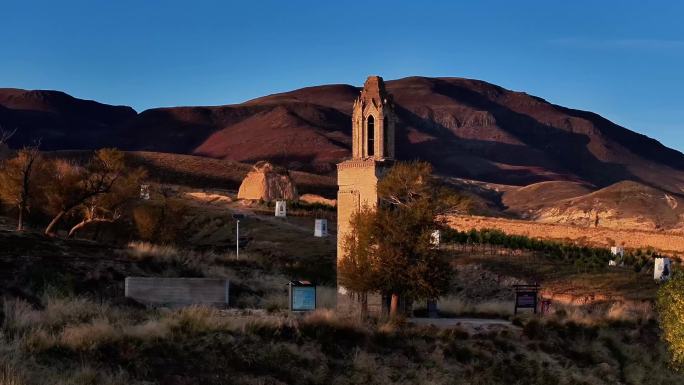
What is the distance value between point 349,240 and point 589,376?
6.78 m

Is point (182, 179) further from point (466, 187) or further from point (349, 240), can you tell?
point (349, 240)

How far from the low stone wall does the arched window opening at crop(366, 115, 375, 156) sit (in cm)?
586

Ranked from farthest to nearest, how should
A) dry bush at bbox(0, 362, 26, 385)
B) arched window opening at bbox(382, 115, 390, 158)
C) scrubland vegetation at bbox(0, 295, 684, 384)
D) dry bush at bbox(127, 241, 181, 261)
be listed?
dry bush at bbox(127, 241, 181, 261)
arched window opening at bbox(382, 115, 390, 158)
scrubland vegetation at bbox(0, 295, 684, 384)
dry bush at bbox(0, 362, 26, 385)

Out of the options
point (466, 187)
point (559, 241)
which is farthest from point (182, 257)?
point (466, 187)

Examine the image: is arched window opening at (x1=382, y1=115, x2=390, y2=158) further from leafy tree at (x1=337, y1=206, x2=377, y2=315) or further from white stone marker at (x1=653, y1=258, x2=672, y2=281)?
white stone marker at (x1=653, y1=258, x2=672, y2=281)

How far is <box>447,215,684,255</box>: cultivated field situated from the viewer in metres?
39.7

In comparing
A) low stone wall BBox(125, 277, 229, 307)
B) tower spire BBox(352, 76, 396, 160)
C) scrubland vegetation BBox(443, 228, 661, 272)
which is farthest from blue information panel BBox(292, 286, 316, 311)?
scrubland vegetation BBox(443, 228, 661, 272)

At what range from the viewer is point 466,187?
5226 inches

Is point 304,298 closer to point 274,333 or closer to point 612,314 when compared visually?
point 274,333

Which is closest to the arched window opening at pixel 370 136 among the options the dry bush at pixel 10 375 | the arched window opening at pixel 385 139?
the arched window opening at pixel 385 139

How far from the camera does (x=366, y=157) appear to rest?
20.5 meters

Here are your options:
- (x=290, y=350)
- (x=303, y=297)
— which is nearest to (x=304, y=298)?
(x=303, y=297)

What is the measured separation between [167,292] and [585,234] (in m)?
31.9

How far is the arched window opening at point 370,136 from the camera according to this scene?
68.3 ft
